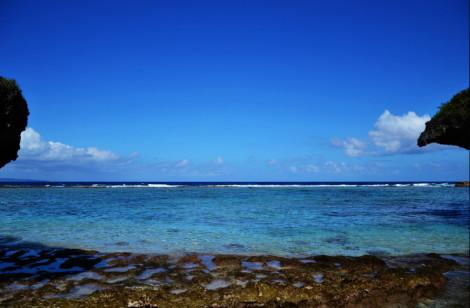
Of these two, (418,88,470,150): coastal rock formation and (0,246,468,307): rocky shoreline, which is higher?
(418,88,470,150): coastal rock formation

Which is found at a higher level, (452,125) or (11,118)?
(452,125)

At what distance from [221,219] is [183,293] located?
17230 mm

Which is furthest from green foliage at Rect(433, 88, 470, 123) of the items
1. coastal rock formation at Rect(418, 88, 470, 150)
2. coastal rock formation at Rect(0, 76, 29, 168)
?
coastal rock formation at Rect(0, 76, 29, 168)

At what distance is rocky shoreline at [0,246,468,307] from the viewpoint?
8.68 m

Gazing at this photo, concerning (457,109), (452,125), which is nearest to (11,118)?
(457,109)

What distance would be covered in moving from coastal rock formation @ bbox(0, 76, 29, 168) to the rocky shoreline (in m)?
3.75

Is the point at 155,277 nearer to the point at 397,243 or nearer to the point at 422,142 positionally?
the point at 397,243

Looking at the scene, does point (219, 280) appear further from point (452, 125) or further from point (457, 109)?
point (452, 125)

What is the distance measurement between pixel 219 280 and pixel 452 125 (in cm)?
1863

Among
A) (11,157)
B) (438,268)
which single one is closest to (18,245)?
(11,157)

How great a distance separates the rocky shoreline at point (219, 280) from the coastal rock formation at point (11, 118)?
375cm

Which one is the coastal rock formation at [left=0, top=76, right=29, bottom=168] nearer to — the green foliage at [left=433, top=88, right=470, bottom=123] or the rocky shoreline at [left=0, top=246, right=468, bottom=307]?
the rocky shoreline at [left=0, top=246, right=468, bottom=307]

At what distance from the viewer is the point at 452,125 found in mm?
21719

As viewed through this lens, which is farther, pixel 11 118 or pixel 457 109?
pixel 457 109
